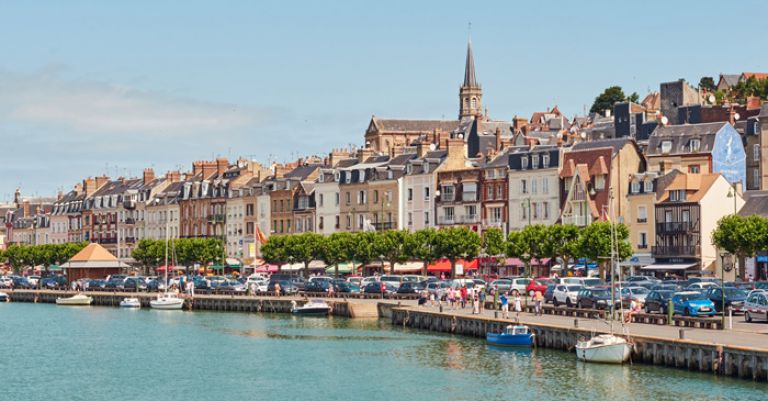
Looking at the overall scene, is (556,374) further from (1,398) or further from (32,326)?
(32,326)

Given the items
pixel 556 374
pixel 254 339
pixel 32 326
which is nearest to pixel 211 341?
pixel 254 339

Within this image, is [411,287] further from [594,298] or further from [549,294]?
[594,298]

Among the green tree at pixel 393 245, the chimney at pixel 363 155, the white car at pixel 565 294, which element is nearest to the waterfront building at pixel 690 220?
the green tree at pixel 393 245

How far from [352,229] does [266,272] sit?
42.8ft

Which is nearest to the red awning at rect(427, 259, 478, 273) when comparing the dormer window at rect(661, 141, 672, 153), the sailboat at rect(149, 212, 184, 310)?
the dormer window at rect(661, 141, 672, 153)

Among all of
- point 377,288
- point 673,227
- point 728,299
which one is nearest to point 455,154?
point 673,227

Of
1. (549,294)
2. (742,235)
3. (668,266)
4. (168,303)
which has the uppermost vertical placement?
(742,235)

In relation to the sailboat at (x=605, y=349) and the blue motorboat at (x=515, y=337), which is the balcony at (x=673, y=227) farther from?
the sailboat at (x=605, y=349)

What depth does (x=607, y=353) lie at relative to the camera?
62.3m

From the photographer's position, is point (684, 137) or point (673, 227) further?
point (684, 137)

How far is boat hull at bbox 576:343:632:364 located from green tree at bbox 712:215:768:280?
142 ft

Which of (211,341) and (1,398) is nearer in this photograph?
(1,398)

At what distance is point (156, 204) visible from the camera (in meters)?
184

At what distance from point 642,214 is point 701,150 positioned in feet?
39.1
